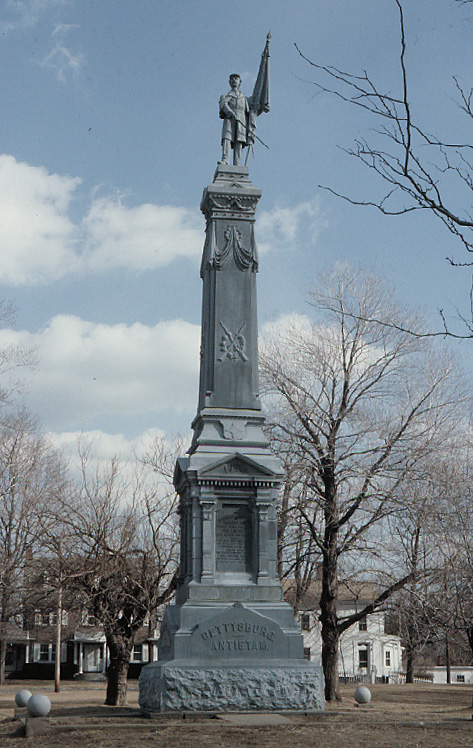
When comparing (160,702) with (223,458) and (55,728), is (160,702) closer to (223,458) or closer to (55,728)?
(55,728)

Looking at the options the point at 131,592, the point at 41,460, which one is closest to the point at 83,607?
the point at 131,592

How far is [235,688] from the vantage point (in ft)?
49.7

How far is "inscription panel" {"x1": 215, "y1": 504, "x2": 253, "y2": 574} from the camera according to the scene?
660 inches

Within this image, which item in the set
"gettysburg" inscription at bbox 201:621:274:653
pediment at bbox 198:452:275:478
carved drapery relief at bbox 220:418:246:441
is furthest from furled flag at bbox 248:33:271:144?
"gettysburg" inscription at bbox 201:621:274:653

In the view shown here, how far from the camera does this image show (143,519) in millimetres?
28328

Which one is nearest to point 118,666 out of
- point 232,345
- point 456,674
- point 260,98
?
point 232,345

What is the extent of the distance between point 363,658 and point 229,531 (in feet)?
179

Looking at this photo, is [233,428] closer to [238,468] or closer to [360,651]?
[238,468]

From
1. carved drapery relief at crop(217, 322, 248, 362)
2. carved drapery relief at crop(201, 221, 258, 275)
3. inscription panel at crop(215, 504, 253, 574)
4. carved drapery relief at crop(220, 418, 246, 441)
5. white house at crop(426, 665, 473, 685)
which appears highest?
carved drapery relief at crop(201, 221, 258, 275)

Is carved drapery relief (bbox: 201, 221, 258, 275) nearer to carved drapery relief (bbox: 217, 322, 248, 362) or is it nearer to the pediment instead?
carved drapery relief (bbox: 217, 322, 248, 362)

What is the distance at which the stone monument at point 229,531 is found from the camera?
15219 millimetres

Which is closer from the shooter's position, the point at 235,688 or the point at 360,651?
the point at 235,688

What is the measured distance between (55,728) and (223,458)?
6.13 m

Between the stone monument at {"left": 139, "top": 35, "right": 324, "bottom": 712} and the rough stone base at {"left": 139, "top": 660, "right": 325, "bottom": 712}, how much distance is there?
2 cm
